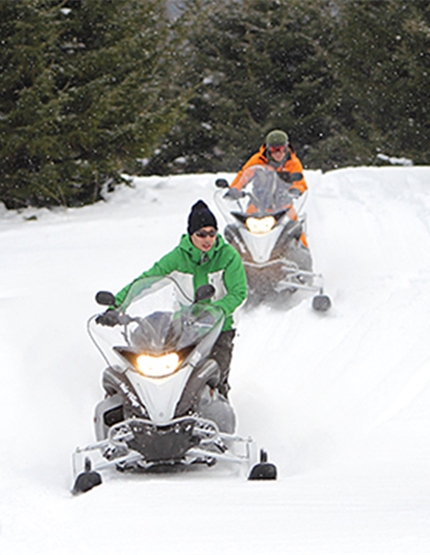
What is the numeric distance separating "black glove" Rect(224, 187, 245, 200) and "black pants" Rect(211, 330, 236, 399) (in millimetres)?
3519

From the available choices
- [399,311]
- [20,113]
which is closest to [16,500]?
[399,311]

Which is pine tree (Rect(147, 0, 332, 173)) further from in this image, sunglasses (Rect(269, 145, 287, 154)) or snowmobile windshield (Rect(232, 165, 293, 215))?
snowmobile windshield (Rect(232, 165, 293, 215))

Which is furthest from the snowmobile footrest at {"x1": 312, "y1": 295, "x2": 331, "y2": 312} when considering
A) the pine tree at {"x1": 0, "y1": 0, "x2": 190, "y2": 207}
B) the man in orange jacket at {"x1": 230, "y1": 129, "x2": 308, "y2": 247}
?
the pine tree at {"x1": 0, "y1": 0, "x2": 190, "y2": 207}

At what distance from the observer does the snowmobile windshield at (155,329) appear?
214 inches

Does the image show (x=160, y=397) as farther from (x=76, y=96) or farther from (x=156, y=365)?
(x=76, y=96)

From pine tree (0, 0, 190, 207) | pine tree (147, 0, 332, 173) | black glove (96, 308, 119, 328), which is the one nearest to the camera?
black glove (96, 308, 119, 328)

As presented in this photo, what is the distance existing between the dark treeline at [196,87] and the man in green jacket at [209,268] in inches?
278

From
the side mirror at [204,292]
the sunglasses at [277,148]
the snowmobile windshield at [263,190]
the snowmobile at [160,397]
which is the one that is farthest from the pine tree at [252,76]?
the side mirror at [204,292]

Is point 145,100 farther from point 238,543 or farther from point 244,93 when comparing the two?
point 238,543

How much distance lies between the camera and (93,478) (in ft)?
16.6

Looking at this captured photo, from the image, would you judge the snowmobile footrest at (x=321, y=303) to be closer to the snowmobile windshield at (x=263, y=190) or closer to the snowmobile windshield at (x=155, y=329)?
the snowmobile windshield at (x=263, y=190)

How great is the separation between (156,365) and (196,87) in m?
10.9

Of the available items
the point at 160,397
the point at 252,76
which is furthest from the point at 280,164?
the point at 252,76

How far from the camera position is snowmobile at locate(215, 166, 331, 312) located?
9.30 metres
